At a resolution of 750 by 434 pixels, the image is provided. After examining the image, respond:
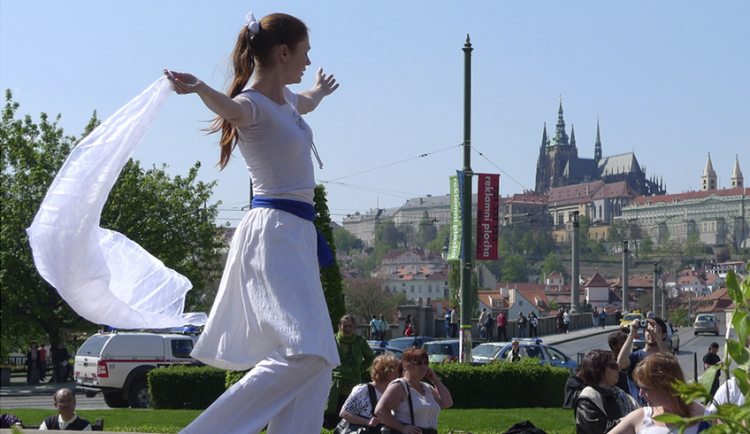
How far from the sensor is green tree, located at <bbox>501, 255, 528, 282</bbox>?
175m

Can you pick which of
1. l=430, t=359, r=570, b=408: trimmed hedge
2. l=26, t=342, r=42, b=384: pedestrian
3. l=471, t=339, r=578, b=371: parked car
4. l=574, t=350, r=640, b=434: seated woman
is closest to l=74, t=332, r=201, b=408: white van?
l=430, t=359, r=570, b=408: trimmed hedge

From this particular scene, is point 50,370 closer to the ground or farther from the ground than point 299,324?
closer to the ground

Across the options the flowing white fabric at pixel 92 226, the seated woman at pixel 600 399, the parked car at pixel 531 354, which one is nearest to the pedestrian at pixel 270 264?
the flowing white fabric at pixel 92 226

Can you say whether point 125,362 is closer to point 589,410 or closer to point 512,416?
point 512,416

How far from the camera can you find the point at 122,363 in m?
18.2

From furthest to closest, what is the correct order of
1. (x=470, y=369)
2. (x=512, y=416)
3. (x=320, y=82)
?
(x=470, y=369) → (x=512, y=416) → (x=320, y=82)

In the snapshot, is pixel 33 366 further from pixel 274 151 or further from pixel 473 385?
pixel 274 151

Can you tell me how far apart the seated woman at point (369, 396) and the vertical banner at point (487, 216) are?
13.9 meters

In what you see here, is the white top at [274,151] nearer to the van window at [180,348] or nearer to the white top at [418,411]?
the white top at [418,411]

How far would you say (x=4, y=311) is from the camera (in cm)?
2830

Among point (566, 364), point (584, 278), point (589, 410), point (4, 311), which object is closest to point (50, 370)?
point (4, 311)

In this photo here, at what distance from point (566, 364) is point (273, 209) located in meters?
20.9

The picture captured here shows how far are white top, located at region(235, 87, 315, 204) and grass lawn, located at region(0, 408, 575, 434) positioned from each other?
7947 mm

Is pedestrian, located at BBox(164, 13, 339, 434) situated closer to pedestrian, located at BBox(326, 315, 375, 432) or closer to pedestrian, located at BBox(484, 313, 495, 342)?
pedestrian, located at BBox(326, 315, 375, 432)
